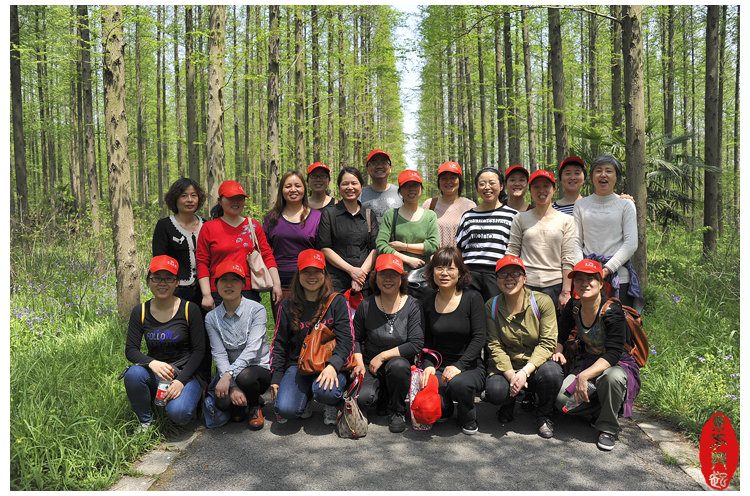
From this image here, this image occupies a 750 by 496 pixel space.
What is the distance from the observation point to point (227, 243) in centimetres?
444

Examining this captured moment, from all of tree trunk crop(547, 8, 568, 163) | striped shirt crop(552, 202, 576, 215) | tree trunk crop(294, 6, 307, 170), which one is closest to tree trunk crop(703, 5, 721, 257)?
tree trunk crop(547, 8, 568, 163)

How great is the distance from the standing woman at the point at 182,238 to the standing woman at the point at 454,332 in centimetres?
218

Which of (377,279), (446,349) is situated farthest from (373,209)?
(446,349)

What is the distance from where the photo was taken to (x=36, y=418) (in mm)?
3480

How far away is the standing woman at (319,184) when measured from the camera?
496 cm

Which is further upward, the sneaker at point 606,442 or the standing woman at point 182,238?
the standing woman at point 182,238

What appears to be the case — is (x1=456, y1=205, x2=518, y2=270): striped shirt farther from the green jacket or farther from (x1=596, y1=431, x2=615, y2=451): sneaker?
(x1=596, y1=431, x2=615, y2=451): sneaker

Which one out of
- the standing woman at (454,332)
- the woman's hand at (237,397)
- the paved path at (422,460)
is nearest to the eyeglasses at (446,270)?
the standing woman at (454,332)

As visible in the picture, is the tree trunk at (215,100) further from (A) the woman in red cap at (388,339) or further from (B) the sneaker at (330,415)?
(B) the sneaker at (330,415)

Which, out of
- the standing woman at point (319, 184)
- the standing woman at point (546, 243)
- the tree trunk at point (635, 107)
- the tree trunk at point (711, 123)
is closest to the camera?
the standing woman at point (546, 243)

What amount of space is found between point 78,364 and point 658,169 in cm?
1027

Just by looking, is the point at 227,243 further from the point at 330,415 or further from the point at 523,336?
the point at 523,336

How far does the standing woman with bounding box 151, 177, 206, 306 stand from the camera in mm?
4488

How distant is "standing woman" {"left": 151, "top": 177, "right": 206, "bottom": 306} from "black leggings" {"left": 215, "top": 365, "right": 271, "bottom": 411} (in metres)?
1.04
